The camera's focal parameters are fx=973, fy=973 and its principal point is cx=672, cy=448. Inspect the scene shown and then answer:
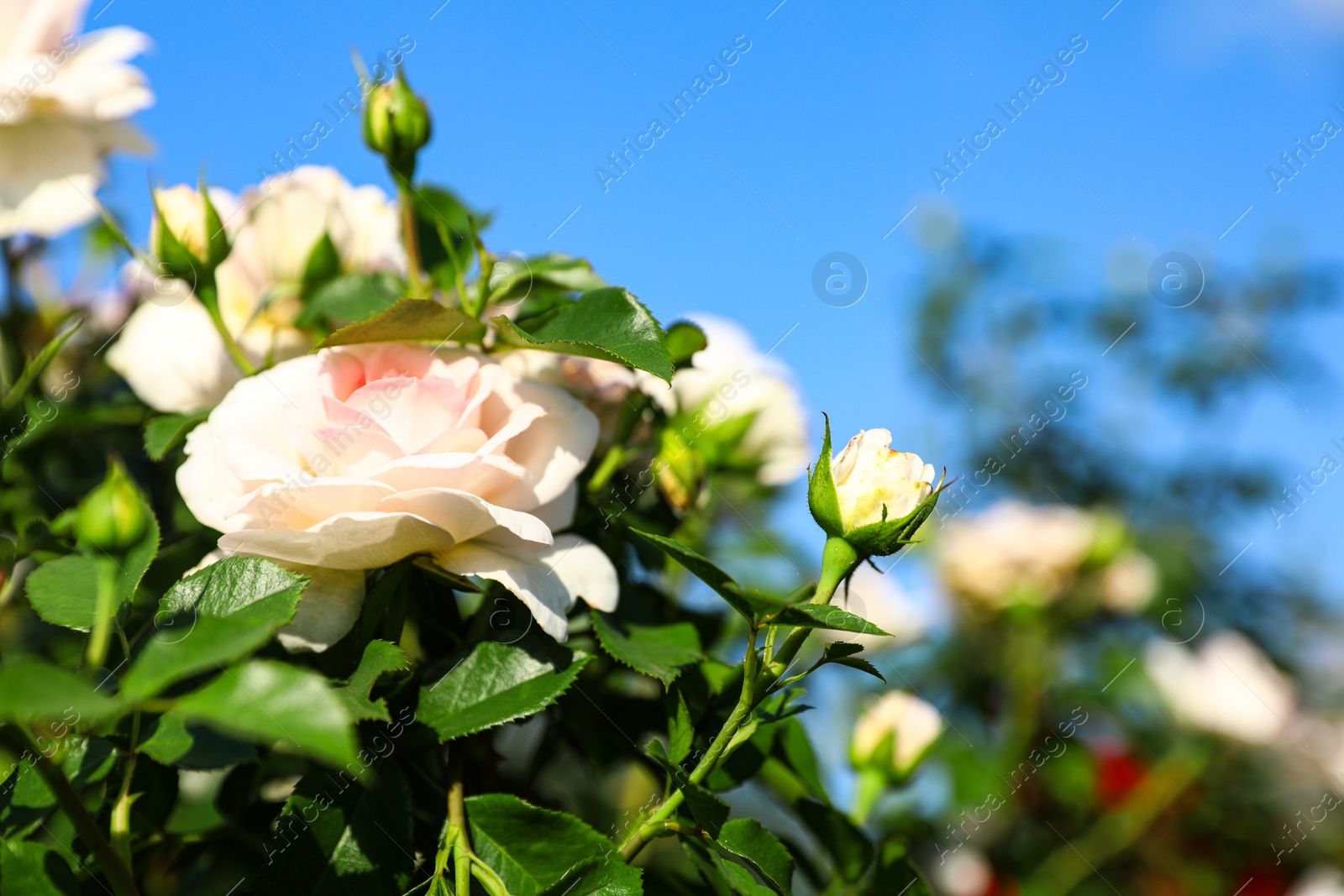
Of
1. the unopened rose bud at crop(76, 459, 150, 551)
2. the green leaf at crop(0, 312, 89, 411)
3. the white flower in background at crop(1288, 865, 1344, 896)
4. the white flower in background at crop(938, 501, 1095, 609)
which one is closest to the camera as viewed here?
the unopened rose bud at crop(76, 459, 150, 551)

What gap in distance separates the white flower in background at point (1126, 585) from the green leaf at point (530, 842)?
1.50 meters

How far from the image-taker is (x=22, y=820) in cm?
35

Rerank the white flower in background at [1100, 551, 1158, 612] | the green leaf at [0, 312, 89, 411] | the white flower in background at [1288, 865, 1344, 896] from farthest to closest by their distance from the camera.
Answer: the white flower in background at [1100, 551, 1158, 612]
the white flower in background at [1288, 865, 1344, 896]
the green leaf at [0, 312, 89, 411]

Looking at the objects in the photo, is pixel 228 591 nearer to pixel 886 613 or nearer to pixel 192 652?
pixel 192 652

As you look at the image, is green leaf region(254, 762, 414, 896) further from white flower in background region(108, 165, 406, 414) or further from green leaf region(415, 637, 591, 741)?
white flower in background region(108, 165, 406, 414)

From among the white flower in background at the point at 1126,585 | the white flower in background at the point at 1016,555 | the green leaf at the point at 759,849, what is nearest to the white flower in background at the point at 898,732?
the green leaf at the point at 759,849

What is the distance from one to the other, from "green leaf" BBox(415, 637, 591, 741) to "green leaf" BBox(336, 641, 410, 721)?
4 centimetres

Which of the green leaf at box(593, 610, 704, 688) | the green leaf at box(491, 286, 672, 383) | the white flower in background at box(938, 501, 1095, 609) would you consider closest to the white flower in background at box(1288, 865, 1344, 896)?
the white flower in background at box(938, 501, 1095, 609)

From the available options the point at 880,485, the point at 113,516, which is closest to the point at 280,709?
the point at 113,516

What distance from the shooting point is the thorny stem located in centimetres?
35

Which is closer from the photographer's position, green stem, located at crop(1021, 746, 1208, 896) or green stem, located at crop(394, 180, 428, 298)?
green stem, located at crop(394, 180, 428, 298)

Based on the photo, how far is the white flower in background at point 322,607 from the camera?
379mm

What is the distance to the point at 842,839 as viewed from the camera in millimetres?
497

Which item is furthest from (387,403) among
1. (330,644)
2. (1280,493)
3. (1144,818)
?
(1280,493)
